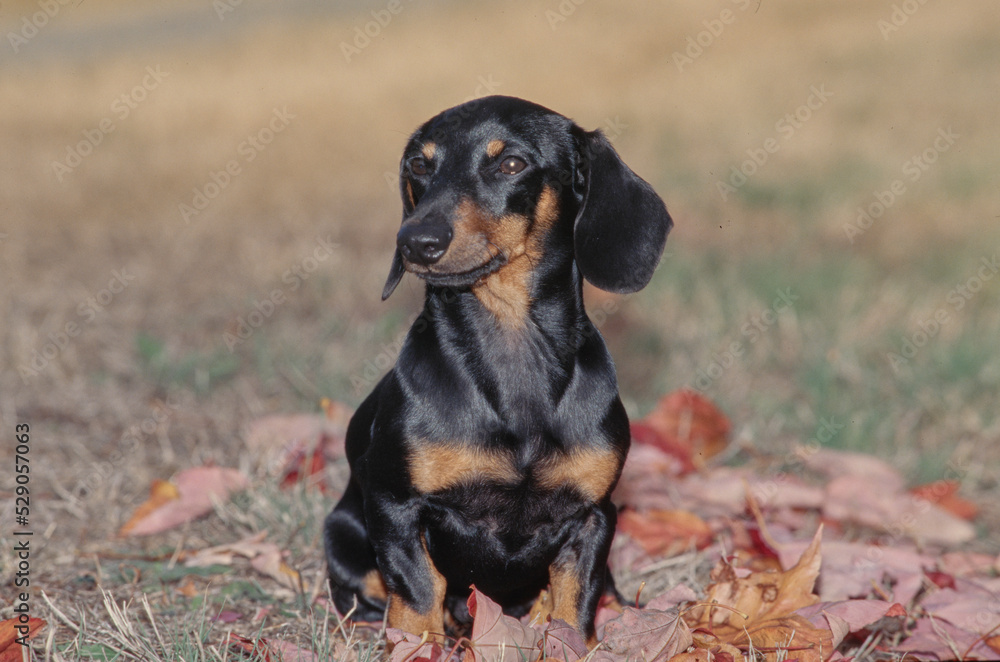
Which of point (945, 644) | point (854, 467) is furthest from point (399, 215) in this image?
point (945, 644)

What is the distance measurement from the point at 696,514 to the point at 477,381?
1.54 meters

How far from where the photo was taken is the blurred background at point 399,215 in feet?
15.8

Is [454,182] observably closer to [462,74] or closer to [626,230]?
[626,230]

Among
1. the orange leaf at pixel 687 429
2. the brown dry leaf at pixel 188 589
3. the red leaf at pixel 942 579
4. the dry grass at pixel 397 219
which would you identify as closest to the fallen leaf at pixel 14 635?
the dry grass at pixel 397 219

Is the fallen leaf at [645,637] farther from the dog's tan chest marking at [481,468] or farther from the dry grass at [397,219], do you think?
the dry grass at [397,219]

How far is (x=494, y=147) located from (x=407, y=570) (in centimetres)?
111

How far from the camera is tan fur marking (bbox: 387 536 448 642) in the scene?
2525 millimetres

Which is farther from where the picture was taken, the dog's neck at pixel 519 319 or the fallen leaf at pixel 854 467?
the fallen leaf at pixel 854 467

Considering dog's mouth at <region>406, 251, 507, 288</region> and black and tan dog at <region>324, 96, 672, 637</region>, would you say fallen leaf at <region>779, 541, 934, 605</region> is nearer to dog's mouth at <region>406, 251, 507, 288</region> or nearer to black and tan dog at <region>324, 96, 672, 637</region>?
black and tan dog at <region>324, 96, 672, 637</region>

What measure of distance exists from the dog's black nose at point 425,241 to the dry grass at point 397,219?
136 cm

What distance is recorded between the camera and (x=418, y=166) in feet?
9.17

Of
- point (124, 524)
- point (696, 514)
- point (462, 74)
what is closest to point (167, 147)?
point (462, 74)

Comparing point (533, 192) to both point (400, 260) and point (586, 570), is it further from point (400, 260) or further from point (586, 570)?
point (586, 570)

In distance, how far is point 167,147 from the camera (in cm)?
988
